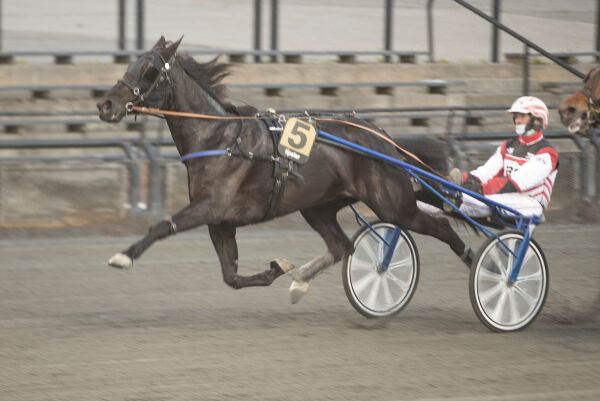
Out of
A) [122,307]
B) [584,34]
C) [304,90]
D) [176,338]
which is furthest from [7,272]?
[584,34]

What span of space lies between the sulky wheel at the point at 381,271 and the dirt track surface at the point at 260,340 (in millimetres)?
136

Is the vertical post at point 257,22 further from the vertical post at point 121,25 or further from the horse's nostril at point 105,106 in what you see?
the horse's nostril at point 105,106

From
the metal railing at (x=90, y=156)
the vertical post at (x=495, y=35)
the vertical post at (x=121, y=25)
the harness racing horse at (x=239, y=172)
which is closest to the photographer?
the harness racing horse at (x=239, y=172)

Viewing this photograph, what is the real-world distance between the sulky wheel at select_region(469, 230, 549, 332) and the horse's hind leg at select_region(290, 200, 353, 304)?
99 centimetres

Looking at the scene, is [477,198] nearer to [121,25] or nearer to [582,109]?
[582,109]

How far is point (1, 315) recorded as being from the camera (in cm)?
883

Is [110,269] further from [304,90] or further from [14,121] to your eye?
[304,90]

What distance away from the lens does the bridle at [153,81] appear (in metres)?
8.14

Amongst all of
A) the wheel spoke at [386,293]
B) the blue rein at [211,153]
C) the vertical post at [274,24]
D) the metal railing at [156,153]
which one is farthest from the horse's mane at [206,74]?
the vertical post at [274,24]

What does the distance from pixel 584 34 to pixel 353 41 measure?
4.13 metres

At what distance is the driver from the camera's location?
838cm

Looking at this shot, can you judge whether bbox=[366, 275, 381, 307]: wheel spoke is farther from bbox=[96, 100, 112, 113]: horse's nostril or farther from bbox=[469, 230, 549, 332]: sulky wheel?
bbox=[96, 100, 112, 113]: horse's nostril

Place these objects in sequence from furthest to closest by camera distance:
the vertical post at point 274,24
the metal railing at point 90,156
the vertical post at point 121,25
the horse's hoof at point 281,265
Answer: the vertical post at point 274,24 → the vertical post at point 121,25 → the metal railing at point 90,156 → the horse's hoof at point 281,265

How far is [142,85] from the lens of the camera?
26.9ft
